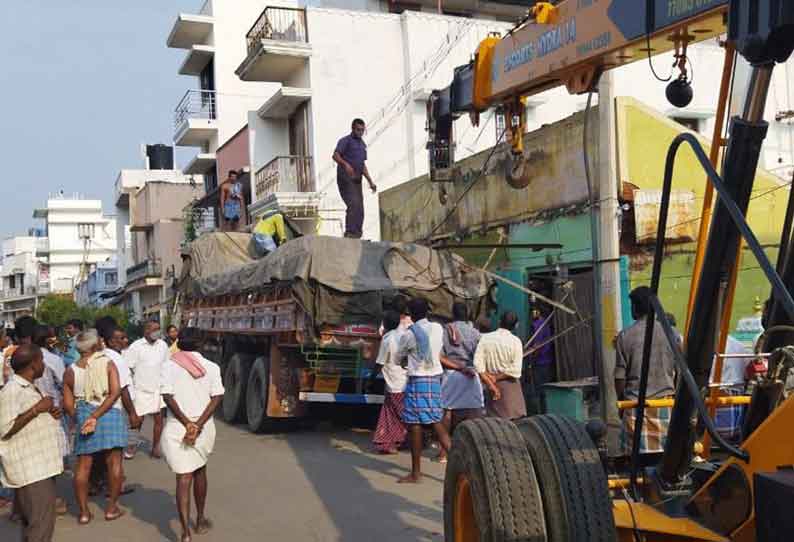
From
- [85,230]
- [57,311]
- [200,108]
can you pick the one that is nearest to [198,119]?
[200,108]

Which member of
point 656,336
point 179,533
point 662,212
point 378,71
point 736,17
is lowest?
point 179,533

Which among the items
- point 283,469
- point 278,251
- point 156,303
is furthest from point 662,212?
point 156,303

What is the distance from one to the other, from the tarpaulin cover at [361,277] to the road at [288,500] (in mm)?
1704

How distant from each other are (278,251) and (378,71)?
39.0 feet

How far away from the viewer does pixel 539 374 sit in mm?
11922

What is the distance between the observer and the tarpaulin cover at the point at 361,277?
9.65 meters

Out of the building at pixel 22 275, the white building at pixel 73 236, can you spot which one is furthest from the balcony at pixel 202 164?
the white building at pixel 73 236

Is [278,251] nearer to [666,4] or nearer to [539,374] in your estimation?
[539,374]

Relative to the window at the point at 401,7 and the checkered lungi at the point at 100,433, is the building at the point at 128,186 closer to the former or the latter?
the window at the point at 401,7

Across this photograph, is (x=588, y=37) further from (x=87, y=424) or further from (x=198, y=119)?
(x=198, y=119)

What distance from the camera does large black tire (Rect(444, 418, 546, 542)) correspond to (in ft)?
11.0

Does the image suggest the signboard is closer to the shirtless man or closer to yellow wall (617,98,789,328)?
yellow wall (617,98,789,328)

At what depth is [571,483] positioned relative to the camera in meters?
3.33

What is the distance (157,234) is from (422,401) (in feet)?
116
